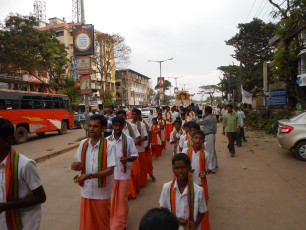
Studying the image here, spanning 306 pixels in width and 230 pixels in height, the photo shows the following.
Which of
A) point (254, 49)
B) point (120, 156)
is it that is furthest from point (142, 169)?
point (254, 49)

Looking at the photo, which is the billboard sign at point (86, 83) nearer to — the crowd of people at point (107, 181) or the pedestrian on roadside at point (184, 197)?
the crowd of people at point (107, 181)

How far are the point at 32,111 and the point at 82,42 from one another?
6178mm

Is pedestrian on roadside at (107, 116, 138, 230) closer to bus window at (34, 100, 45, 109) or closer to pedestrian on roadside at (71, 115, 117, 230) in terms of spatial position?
pedestrian on roadside at (71, 115, 117, 230)

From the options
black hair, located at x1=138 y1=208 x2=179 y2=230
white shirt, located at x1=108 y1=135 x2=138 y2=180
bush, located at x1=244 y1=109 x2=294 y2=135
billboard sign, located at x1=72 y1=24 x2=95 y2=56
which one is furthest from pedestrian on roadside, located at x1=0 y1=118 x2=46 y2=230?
bush, located at x1=244 y1=109 x2=294 y2=135

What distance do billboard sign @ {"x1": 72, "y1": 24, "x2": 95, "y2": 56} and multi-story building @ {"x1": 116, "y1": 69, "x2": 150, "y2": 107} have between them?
41.4 meters

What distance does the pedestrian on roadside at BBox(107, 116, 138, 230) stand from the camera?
130 inches

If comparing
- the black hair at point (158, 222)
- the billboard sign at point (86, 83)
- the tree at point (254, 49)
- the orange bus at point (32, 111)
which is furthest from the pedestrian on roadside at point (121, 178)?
the tree at point (254, 49)

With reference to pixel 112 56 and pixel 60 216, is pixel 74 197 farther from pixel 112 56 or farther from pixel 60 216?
pixel 112 56

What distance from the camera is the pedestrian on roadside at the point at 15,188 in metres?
1.80

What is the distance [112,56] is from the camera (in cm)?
3070

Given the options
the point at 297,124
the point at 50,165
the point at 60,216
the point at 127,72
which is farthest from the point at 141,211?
the point at 127,72

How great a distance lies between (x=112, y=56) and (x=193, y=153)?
94.8 feet

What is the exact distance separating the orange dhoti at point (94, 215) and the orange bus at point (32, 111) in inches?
462

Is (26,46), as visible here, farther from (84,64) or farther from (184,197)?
(184,197)
